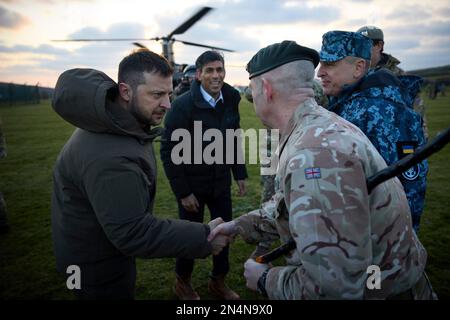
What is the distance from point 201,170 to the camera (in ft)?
12.7

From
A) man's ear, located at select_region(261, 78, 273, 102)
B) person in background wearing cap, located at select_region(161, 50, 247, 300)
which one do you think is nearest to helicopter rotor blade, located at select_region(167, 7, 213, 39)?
person in background wearing cap, located at select_region(161, 50, 247, 300)

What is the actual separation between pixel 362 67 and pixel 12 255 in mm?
5764

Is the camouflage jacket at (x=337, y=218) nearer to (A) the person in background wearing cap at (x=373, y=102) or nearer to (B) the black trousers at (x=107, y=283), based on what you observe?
(A) the person in background wearing cap at (x=373, y=102)

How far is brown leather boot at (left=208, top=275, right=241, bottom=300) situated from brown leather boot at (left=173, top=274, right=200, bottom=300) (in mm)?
216

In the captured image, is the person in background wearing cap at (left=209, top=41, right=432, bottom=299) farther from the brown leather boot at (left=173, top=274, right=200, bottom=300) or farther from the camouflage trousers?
the brown leather boot at (left=173, top=274, right=200, bottom=300)

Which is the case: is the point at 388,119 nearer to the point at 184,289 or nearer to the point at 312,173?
the point at 312,173

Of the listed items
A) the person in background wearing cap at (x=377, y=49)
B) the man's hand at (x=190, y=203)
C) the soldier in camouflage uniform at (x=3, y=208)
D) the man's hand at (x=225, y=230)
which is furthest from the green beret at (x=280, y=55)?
the soldier in camouflage uniform at (x=3, y=208)

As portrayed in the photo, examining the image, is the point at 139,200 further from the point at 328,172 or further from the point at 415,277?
the point at 415,277

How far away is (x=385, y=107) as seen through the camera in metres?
2.56

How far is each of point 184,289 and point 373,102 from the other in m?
3.05

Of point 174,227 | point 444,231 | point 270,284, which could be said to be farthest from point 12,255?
point 444,231

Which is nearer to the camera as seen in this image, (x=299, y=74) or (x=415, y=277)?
(x=415, y=277)

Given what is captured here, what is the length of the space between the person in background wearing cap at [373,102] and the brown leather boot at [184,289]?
2653 millimetres

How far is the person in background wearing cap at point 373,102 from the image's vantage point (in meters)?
2.53
